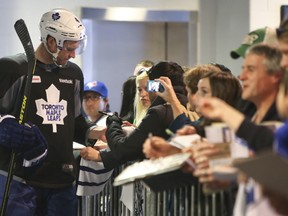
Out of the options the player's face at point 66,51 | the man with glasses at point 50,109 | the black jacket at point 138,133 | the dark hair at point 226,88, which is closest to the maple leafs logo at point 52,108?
the man with glasses at point 50,109

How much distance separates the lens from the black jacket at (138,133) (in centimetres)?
402

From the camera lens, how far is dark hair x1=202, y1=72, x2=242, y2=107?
3301 mm

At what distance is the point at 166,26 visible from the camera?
811 cm

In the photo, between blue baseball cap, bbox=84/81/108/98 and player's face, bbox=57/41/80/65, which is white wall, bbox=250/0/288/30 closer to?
blue baseball cap, bbox=84/81/108/98

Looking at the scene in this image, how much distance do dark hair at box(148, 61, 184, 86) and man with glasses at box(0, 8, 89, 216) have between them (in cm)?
49

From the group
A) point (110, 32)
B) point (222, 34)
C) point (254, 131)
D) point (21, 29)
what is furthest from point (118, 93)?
point (254, 131)

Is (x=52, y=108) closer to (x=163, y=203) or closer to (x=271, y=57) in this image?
(x=163, y=203)

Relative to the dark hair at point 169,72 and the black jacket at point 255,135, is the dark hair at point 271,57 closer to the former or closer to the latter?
the black jacket at point 255,135

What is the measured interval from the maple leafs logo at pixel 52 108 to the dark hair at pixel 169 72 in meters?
0.55

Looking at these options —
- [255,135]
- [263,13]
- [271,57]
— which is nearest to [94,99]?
[263,13]

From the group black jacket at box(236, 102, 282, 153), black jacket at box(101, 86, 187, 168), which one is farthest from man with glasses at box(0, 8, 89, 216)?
black jacket at box(236, 102, 282, 153)

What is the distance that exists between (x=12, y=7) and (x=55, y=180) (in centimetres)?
320

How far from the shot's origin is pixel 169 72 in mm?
4461

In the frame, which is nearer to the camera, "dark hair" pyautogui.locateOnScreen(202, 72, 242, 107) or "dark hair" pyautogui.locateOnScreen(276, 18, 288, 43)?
"dark hair" pyautogui.locateOnScreen(276, 18, 288, 43)
